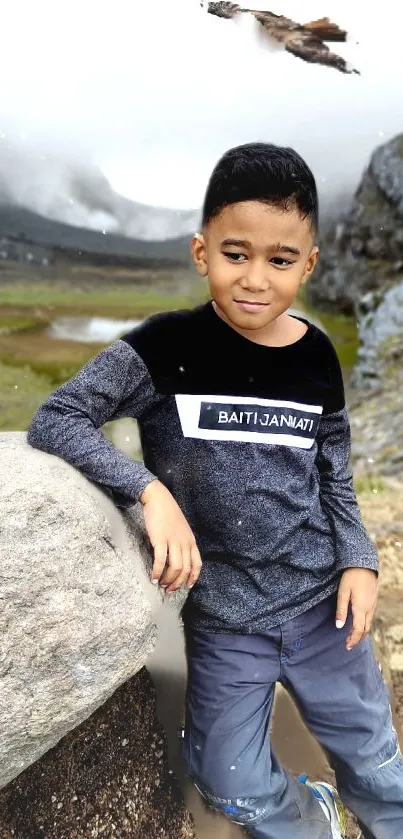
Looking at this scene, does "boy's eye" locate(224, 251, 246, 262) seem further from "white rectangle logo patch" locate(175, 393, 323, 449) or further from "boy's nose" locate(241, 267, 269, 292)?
"white rectangle logo patch" locate(175, 393, 323, 449)

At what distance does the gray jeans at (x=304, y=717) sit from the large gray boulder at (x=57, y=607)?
11.7 inches

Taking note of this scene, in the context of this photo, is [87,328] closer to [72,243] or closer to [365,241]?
[72,243]

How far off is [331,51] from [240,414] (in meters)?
0.87

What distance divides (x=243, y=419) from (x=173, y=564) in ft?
1.01

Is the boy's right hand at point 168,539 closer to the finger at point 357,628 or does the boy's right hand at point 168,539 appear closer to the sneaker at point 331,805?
the finger at point 357,628

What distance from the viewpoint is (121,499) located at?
4.58ft

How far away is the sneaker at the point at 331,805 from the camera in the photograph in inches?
66.0

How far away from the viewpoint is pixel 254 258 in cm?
135

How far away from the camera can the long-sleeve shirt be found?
1345 mm

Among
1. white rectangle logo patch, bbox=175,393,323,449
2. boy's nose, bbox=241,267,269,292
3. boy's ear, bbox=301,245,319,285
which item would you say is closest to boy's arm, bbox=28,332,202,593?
white rectangle logo patch, bbox=175,393,323,449

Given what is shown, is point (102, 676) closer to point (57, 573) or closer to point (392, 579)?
point (57, 573)

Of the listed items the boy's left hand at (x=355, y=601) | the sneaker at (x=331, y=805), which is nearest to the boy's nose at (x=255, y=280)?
the boy's left hand at (x=355, y=601)

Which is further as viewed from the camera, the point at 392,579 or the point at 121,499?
the point at 392,579

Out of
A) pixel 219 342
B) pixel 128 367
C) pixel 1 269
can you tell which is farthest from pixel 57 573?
pixel 1 269
